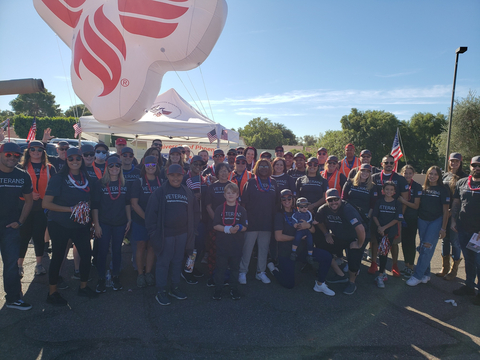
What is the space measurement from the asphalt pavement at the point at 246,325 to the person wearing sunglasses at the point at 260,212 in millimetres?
352

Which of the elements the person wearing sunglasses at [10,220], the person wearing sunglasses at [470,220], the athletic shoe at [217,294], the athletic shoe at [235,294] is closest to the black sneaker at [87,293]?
the person wearing sunglasses at [10,220]

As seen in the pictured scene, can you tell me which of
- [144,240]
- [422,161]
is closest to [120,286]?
[144,240]

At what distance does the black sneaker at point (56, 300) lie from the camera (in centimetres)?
357

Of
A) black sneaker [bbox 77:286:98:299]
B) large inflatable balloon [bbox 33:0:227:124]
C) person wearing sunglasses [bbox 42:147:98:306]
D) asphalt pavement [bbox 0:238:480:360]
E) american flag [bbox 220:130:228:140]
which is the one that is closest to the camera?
asphalt pavement [bbox 0:238:480:360]

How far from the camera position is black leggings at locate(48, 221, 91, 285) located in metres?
3.54

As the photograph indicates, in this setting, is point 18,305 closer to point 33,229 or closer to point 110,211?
point 33,229

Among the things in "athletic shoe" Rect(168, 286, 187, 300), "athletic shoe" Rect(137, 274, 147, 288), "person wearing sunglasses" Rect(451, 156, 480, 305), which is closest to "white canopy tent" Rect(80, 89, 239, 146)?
"athletic shoe" Rect(137, 274, 147, 288)

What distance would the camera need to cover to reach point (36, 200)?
425 cm

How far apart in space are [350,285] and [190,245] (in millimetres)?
2480

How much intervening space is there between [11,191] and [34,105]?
210ft

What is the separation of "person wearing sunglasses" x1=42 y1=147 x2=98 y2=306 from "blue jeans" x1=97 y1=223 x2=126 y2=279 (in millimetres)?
298

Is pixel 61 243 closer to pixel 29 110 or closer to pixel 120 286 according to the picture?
pixel 120 286

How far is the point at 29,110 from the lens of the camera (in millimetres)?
53625

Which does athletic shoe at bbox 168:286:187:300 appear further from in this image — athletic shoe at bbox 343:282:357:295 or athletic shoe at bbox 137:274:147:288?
athletic shoe at bbox 343:282:357:295
